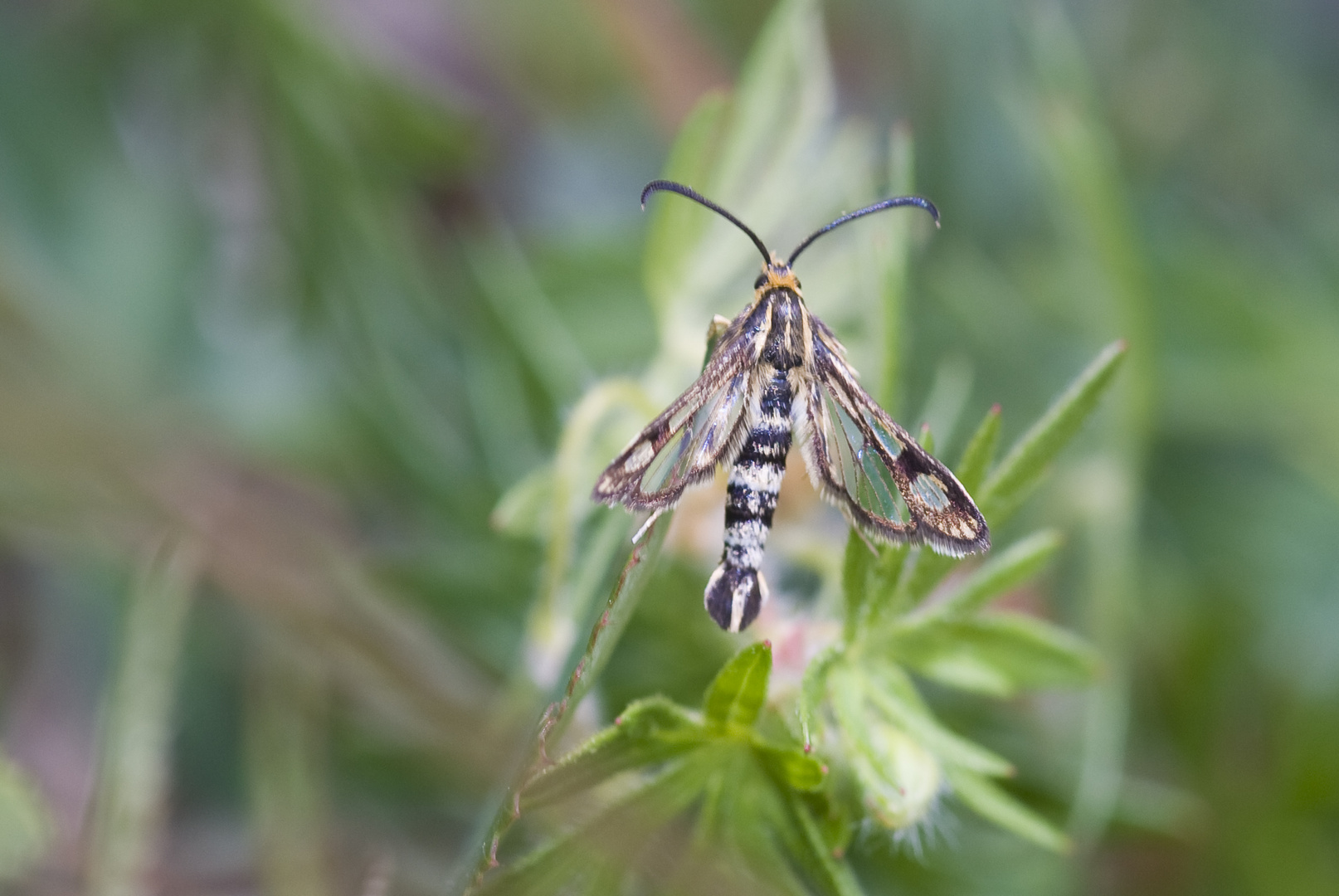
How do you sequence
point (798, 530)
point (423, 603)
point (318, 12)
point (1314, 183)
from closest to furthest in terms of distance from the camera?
point (798, 530) → point (423, 603) → point (318, 12) → point (1314, 183)

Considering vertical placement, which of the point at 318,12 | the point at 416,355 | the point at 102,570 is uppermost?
the point at 318,12

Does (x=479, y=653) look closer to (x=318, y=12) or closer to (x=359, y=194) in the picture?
(x=359, y=194)

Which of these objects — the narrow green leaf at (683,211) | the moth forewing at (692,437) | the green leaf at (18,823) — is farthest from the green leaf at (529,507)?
the green leaf at (18,823)

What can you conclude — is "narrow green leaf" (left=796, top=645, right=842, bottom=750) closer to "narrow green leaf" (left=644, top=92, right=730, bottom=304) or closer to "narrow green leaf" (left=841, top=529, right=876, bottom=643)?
"narrow green leaf" (left=841, top=529, right=876, bottom=643)

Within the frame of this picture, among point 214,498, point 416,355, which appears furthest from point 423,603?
point 416,355

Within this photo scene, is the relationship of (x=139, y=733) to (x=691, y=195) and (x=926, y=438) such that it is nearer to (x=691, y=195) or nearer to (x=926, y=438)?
(x=691, y=195)

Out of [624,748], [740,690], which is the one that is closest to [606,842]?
[624,748]
